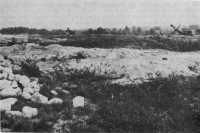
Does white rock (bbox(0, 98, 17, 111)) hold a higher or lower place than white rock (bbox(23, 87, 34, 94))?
lower

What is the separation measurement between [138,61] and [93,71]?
2246mm

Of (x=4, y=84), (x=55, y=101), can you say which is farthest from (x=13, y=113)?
(x=4, y=84)

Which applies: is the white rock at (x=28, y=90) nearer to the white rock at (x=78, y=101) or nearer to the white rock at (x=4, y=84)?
the white rock at (x=4, y=84)

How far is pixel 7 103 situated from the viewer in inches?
342

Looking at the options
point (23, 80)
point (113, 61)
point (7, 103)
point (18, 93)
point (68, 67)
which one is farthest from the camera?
point (113, 61)

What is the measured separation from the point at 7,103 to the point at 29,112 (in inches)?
26.8

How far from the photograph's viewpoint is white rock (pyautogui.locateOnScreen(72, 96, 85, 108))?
9.31 m

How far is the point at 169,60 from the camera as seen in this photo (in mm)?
14133

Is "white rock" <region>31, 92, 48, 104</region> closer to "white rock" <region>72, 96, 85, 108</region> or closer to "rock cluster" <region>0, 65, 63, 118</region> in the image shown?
"rock cluster" <region>0, 65, 63, 118</region>

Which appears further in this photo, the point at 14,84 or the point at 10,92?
the point at 14,84

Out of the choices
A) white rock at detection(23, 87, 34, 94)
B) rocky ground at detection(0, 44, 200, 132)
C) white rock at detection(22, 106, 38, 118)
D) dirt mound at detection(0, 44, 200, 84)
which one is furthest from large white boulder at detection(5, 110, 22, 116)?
dirt mound at detection(0, 44, 200, 84)

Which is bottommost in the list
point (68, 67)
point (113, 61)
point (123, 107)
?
point (123, 107)

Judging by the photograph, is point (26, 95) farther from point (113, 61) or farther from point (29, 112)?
point (113, 61)

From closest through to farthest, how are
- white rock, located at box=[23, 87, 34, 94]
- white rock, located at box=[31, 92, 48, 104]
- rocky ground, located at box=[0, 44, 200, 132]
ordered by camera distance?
white rock, located at box=[31, 92, 48, 104]
rocky ground, located at box=[0, 44, 200, 132]
white rock, located at box=[23, 87, 34, 94]
